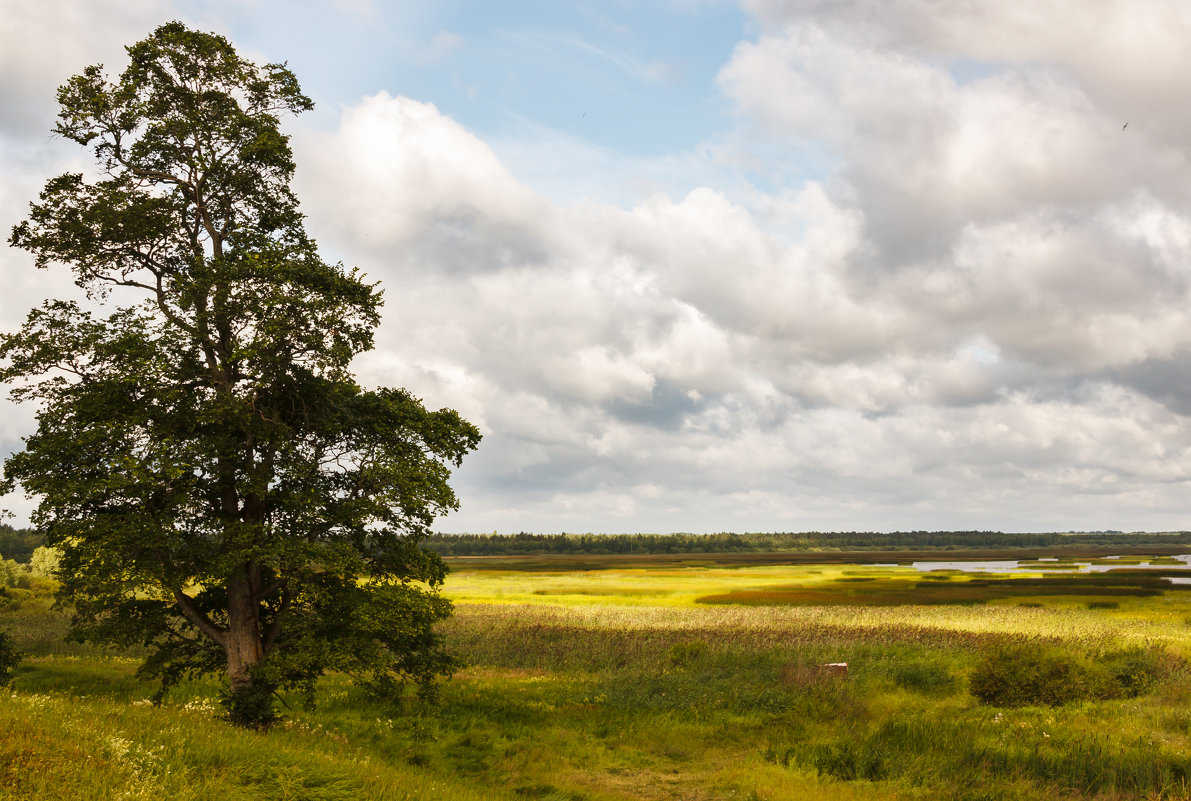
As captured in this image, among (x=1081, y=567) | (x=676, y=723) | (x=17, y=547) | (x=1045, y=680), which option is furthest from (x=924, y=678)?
(x=17, y=547)

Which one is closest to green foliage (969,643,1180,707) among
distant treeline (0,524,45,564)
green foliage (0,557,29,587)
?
green foliage (0,557,29,587)

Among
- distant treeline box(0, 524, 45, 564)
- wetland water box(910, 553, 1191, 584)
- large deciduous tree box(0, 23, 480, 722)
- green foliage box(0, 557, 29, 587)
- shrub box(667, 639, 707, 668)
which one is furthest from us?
distant treeline box(0, 524, 45, 564)

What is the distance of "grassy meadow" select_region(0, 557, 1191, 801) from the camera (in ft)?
35.8

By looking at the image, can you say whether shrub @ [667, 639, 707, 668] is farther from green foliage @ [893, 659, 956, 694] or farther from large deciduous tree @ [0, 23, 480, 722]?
large deciduous tree @ [0, 23, 480, 722]

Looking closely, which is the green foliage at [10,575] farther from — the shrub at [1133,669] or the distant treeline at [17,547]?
the shrub at [1133,669]

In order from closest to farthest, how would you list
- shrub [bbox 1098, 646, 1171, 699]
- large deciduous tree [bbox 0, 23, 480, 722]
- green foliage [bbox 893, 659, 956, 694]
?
large deciduous tree [bbox 0, 23, 480, 722]
shrub [bbox 1098, 646, 1171, 699]
green foliage [bbox 893, 659, 956, 694]

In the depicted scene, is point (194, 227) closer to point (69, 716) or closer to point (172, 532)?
point (172, 532)

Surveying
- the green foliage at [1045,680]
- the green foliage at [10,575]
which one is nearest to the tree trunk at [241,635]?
the green foliage at [1045,680]

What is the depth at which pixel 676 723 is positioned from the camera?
2323cm

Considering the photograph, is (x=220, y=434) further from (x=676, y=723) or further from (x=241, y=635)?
(x=676, y=723)

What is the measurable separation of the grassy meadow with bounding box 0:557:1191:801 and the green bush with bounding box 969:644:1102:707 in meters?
0.07

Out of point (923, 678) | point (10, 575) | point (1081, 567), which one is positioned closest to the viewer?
point (923, 678)

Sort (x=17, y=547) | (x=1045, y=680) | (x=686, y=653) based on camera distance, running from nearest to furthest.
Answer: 1. (x=1045, y=680)
2. (x=686, y=653)
3. (x=17, y=547)

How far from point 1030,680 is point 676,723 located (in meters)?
12.4
